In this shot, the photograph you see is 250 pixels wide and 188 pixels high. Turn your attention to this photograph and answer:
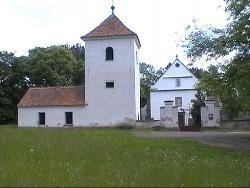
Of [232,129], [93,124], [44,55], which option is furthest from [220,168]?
[44,55]

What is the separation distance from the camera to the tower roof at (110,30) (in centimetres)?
5366

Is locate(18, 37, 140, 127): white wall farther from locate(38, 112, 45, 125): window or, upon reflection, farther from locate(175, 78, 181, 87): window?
locate(175, 78, 181, 87): window

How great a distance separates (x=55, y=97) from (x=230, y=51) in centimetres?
2949

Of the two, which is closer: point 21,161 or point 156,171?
point 156,171

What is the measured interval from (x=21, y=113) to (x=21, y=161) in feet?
141

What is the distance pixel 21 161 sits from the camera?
13.4 m

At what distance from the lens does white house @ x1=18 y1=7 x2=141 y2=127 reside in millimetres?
53312

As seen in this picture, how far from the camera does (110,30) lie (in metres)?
54.5

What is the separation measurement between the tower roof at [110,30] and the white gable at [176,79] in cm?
1890

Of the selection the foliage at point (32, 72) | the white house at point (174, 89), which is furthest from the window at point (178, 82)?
the foliage at point (32, 72)

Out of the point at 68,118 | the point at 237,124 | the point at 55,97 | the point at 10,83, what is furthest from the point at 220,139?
the point at 10,83

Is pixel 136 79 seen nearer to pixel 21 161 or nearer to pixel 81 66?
pixel 81 66

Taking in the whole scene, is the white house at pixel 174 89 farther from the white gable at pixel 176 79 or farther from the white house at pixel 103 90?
the white house at pixel 103 90

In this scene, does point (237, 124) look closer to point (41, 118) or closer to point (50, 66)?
point (41, 118)
